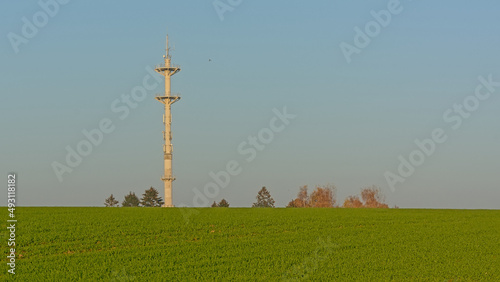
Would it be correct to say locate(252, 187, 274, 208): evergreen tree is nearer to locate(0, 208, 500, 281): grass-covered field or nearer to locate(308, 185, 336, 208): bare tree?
locate(308, 185, 336, 208): bare tree

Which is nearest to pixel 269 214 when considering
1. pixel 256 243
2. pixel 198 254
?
pixel 256 243

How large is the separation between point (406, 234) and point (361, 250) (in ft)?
27.0

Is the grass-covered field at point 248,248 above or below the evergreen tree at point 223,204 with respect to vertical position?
below

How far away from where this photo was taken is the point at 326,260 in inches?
1147

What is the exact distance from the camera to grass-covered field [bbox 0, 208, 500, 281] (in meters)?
26.1

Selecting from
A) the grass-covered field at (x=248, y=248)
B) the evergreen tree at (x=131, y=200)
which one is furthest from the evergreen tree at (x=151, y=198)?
the grass-covered field at (x=248, y=248)
